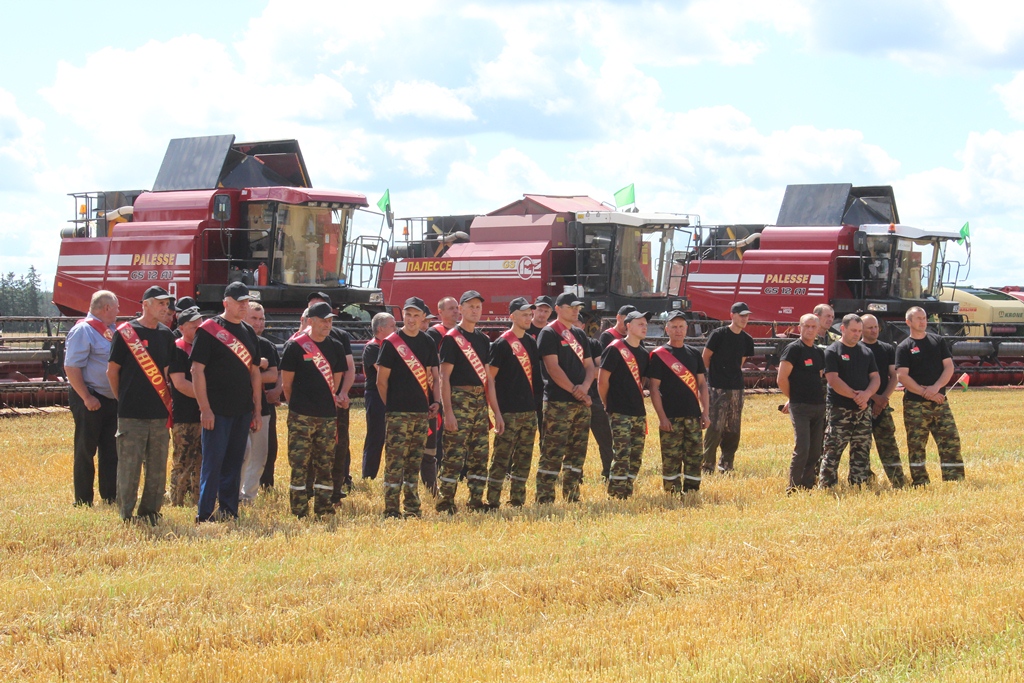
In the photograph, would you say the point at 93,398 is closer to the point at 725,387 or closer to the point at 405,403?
the point at 405,403

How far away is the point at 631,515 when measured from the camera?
8.73 meters

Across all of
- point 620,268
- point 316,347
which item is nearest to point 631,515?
point 316,347

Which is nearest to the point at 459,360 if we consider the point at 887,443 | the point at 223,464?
the point at 223,464

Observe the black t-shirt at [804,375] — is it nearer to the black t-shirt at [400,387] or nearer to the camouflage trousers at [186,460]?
the black t-shirt at [400,387]

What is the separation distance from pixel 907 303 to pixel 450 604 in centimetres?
1930

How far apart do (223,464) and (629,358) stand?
3325 millimetres

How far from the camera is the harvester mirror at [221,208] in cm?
1938

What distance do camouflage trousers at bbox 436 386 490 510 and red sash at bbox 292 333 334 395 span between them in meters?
0.94

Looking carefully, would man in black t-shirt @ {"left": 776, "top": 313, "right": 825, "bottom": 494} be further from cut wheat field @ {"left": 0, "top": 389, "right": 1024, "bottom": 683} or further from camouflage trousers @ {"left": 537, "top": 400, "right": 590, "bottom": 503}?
camouflage trousers @ {"left": 537, "top": 400, "right": 590, "bottom": 503}

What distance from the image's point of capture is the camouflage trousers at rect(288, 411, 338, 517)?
8758mm

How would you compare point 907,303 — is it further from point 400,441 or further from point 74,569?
point 74,569

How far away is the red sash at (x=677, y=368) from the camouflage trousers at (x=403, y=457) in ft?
7.15

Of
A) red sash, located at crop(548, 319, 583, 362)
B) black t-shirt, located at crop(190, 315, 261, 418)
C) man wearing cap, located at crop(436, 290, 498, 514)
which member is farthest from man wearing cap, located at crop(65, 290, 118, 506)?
red sash, located at crop(548, 319, 583, 362)

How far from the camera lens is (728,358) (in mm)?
11344
